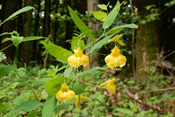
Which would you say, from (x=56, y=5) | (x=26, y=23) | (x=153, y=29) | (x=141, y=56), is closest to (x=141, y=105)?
(x=141, y=56)

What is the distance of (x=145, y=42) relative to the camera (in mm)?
4016

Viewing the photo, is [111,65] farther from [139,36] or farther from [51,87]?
[139,36]

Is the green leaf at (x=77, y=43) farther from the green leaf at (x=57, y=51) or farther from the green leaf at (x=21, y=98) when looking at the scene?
the green leaf at (x=21, y=98)

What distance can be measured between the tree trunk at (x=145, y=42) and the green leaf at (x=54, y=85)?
3.50 m

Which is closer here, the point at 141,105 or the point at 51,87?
the point at 51,87

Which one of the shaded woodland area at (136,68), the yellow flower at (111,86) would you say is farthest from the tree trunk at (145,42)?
the yellow flower at (111,86)

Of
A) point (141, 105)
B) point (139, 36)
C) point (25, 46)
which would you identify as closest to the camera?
point (141, 105)

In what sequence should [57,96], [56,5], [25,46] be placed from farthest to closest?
[56,5]
[25,46]
[57,96]

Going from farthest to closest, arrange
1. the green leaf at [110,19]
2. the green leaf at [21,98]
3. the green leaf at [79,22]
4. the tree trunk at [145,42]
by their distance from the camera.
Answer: the tree trunk at [145,42], the green leaf at [21,98], the green leaf at [110,19], the green leaf at [79,22]

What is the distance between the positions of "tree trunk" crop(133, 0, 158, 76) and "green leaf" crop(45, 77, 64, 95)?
350 centimetres

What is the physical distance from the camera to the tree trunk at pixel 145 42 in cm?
386

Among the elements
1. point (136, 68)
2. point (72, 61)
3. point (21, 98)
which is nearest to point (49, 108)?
point (72, 61)

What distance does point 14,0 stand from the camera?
500 cm

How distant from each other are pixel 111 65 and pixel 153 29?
12.6 ft
